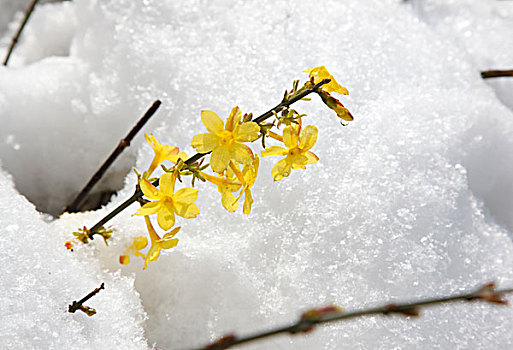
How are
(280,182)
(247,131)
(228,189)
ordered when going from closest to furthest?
(247,131)
(228,189)
(280,182)

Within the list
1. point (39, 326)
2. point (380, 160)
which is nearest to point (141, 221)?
point (39, 326)

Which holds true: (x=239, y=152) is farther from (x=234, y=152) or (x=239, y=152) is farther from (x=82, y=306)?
(x=82, y=306)

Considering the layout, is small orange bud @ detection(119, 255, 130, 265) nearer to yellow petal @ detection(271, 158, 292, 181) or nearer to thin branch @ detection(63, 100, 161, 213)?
thin branch @ detection(63, 100, 161, 213)

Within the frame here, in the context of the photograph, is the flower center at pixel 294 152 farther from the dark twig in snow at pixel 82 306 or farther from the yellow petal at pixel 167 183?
the dark twig in snow at pixel 82 306

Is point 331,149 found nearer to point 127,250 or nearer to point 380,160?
point 380,160

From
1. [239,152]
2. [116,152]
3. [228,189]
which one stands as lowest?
[116,152]

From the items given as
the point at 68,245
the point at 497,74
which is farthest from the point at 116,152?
the point at 497,74
